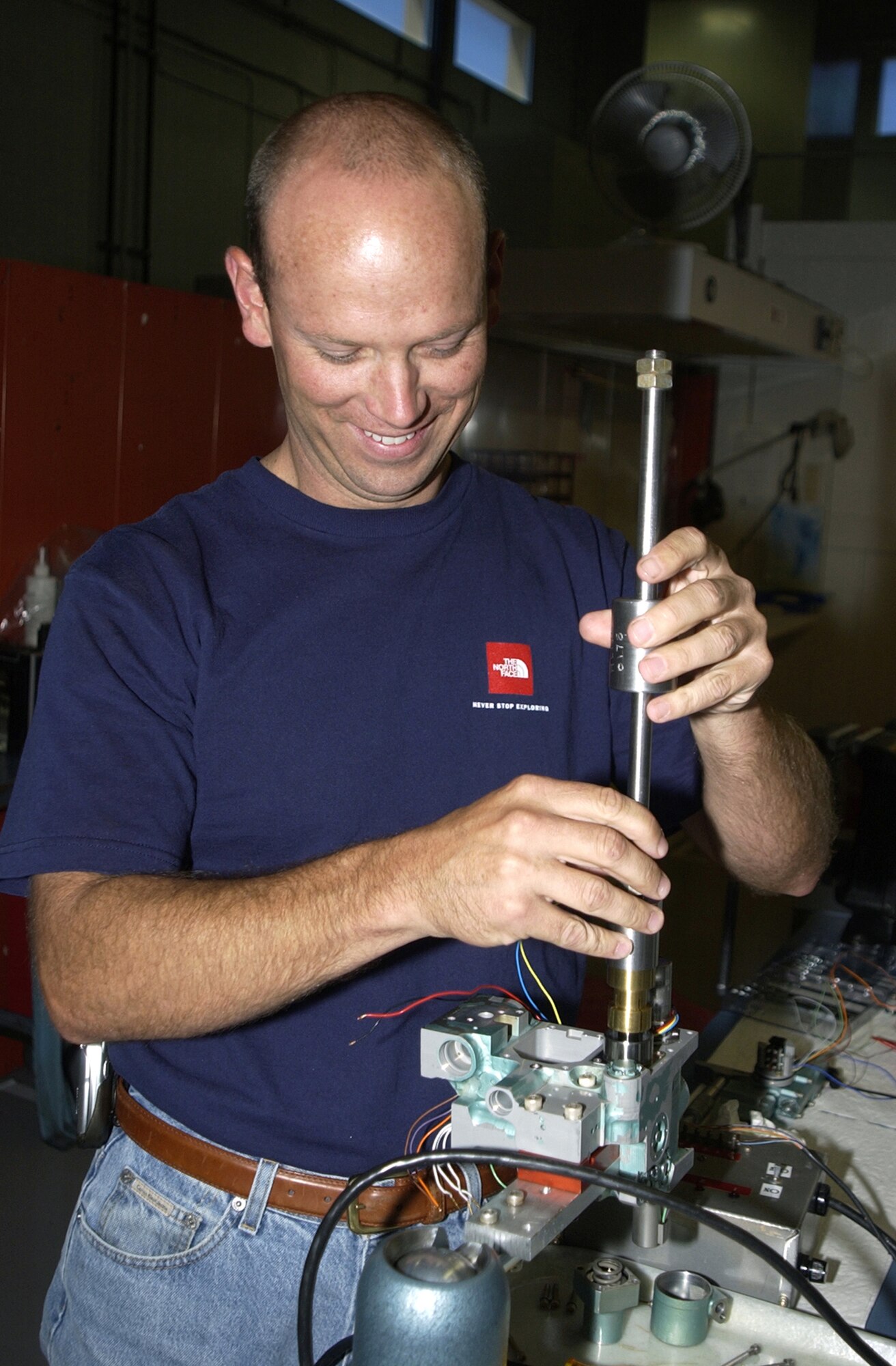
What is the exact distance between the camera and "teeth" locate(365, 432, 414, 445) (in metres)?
1.04

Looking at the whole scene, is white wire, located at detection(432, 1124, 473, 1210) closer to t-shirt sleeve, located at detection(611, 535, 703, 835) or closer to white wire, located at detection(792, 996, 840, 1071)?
t-shirt sleeve, located at detection(611, 535, 703, 835)

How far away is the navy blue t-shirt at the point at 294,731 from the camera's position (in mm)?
941

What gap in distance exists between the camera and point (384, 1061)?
987 millimetres

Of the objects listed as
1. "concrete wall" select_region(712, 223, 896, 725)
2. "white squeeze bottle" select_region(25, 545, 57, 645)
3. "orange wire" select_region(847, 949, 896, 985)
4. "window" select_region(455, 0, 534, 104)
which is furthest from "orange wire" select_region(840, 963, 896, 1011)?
"window" select_region(455, 0, 534, 104)

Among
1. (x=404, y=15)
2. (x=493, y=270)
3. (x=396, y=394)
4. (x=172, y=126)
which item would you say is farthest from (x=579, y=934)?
(x=404, y=15)

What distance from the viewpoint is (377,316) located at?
971 mm

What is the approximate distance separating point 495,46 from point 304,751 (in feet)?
17.1

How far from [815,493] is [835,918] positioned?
313 cm

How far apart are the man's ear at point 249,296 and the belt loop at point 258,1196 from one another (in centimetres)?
68

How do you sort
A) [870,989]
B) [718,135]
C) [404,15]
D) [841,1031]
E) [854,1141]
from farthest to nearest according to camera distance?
[404,15], [718,135], [870,989], [841,1031], [854,1141]

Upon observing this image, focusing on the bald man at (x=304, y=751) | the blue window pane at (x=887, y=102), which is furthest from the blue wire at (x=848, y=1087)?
the blue window pane at (x=887, y=102)

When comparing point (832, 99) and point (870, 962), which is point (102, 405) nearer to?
point (870, 962)

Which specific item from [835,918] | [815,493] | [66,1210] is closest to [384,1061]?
[835,918]

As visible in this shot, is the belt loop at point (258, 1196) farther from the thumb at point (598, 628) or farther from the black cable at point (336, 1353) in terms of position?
the thumb at point (598, 628)
